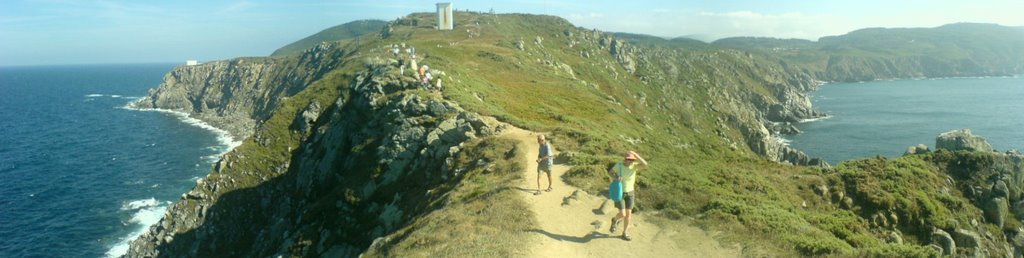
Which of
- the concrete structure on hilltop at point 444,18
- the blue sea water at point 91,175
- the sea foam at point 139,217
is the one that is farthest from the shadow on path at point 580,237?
the concrete structure on hilltop at point 444,18

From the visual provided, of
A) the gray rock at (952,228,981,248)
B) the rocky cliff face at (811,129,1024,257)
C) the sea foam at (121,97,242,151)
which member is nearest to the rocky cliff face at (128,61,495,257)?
the rocky cliff face at (811,129,1024,257)

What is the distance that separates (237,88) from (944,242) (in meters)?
186

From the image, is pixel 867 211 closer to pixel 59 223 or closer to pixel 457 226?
pixel 457 226

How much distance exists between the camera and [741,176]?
2780cm

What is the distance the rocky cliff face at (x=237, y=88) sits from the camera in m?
145

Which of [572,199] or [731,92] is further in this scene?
[731,92]

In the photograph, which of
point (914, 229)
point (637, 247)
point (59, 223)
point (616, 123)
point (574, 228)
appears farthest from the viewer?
point (59, 223)

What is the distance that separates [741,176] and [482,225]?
1573cm

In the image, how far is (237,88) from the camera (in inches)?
6860

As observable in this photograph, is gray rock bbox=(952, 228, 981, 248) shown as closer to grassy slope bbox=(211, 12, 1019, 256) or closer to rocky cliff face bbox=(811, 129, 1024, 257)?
rocky cliff face bbox=(811, 129, 1024, 257)

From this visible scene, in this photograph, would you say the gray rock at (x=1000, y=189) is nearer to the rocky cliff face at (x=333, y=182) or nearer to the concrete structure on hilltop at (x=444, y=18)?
the rocky cliff face at (x=333, y=182)

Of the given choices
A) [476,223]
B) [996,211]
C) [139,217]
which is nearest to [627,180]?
[476,223]

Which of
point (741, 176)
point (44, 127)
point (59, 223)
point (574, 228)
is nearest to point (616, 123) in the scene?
point (741, 176)

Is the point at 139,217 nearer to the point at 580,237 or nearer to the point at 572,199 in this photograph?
the point at 572,199
